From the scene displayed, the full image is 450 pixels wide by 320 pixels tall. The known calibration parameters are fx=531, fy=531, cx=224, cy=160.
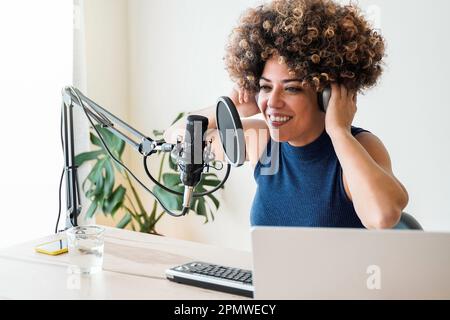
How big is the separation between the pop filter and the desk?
0.31 meters

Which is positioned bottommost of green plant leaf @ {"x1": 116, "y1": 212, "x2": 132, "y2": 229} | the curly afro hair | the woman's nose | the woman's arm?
green plant leaf @ {"x1": 116, "y1": 212, "x2": 132, "y2": 229}

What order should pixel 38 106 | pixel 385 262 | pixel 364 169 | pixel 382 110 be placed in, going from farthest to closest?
pixel 382 110 → pixel 38 106 → pixel 364 169 → pixel 385 262

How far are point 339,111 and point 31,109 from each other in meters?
1.47

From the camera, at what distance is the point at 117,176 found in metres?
3.10

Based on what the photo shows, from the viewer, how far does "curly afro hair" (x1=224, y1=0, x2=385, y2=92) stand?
1.47m

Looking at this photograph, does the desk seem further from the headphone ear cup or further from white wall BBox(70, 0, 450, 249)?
white wall BBox(70, 0, 450, 249)

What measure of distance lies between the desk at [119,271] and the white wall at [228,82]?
1.37 m

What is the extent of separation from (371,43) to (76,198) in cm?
94

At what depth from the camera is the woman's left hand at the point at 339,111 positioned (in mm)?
1431

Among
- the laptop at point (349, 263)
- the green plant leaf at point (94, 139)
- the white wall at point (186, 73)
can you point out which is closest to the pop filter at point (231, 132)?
the laptop at point (349, 263)

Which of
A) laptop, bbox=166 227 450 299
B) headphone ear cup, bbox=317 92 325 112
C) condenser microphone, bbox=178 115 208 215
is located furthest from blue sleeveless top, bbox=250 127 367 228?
laptop, bbox=166 227 450 299

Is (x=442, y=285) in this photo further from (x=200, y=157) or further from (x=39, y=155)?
(x=39, y=155)

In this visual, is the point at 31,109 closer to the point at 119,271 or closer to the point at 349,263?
the point at 119,271

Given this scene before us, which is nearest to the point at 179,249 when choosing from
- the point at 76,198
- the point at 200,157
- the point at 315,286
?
the point at 76,198
